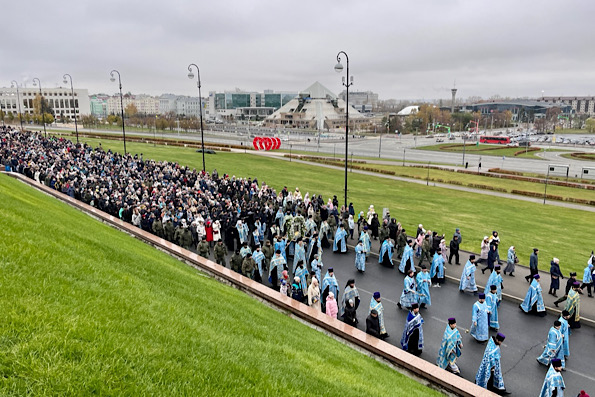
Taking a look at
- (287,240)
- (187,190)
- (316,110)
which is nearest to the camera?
(287,240)

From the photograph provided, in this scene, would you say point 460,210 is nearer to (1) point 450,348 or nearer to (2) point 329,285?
(2) point 329,285

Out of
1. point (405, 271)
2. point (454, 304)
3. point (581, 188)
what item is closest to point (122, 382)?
point (454, 304)

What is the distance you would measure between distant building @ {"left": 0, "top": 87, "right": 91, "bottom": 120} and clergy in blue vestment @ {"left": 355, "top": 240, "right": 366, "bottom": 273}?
463 feet

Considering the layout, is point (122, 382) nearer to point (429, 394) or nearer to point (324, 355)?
point (324, 355)

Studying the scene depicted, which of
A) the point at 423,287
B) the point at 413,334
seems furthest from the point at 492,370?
the point at 423,287

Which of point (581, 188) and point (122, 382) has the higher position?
point (122, 382)

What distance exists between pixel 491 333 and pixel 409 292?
2.35m

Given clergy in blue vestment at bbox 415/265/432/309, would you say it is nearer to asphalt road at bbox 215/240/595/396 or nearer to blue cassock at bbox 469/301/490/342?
asphalt road at bbox 215/240/595/396

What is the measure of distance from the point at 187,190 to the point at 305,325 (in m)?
14.2

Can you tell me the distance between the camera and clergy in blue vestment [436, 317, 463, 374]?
8688 mm

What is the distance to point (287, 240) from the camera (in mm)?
16531

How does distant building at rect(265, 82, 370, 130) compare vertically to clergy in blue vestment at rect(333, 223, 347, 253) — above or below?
above

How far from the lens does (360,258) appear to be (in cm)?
1472

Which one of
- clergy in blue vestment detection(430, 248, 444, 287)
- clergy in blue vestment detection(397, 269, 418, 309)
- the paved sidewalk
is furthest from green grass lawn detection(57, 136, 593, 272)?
clergy in blue vestment detection(397, 269, 418, 309)
